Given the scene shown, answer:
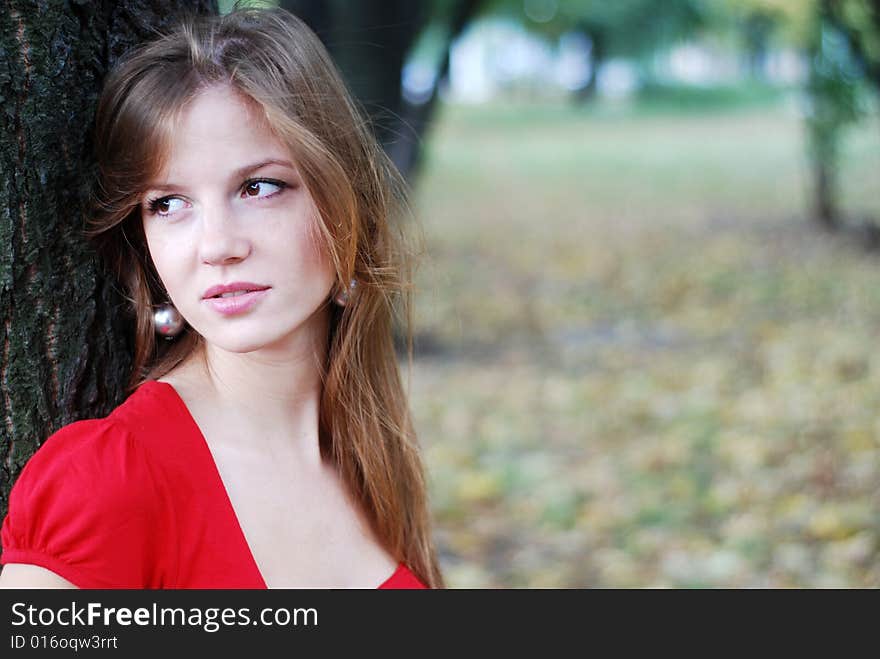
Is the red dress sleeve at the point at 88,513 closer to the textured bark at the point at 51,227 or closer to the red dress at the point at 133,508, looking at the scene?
the red dress at the point at 133,508

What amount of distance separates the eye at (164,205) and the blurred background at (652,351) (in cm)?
53

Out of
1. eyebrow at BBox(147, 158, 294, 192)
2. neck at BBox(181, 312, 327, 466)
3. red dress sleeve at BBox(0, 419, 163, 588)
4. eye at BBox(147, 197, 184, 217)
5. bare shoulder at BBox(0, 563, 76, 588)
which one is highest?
eyebrow at BBox(147, 158, 294, 192)

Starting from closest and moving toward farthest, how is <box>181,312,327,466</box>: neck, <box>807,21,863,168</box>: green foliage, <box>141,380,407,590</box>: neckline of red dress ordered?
<box>141,380,407,590</box>: neckline of red dress < <box>181,312,327,466</box>: neck < <box>807,21,863,168</box>: green foliage

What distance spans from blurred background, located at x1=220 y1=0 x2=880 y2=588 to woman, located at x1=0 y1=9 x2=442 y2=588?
35cm

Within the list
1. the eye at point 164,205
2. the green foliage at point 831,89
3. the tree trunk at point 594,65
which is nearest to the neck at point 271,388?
the eye at point 164,205

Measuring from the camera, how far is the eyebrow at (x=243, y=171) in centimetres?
153

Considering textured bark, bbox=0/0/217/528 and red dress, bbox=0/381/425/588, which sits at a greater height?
textured bark, bbox=0/0/217/528

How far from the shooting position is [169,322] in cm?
174

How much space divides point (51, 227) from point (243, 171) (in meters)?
0.36

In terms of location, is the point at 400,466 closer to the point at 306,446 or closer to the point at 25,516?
the point at 306,446

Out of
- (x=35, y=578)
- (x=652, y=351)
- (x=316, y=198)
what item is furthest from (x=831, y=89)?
(x=35, y=578)

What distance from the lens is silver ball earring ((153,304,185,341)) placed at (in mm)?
1739

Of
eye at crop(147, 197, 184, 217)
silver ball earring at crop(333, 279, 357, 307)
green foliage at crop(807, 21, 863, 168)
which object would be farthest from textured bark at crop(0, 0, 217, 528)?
green foliage at crop(807, 21, 863, 168)

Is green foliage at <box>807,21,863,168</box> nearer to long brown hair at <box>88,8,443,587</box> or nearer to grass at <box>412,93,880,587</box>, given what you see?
grass at <box>412,93,880,587</box>
